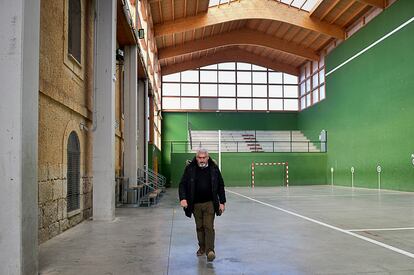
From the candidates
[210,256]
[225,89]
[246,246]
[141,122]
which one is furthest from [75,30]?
[225,89]

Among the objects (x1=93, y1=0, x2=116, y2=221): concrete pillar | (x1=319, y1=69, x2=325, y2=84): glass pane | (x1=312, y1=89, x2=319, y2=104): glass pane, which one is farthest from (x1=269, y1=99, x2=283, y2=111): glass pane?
(x1=93, y1=0, x2=116, y2=221): concrete pillar

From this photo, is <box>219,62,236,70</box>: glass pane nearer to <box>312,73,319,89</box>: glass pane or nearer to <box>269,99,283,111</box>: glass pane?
<box>269,99,283,111</box>: glass pane

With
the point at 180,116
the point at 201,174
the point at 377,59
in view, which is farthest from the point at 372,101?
the point at 201,174

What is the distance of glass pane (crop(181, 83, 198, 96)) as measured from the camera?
1410 inches

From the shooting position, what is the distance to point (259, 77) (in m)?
36.6

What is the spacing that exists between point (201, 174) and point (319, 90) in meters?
28.7

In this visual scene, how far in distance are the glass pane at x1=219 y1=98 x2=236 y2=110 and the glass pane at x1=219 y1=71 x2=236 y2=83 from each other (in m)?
1.51

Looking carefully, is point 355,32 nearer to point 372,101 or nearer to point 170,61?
point 372,101

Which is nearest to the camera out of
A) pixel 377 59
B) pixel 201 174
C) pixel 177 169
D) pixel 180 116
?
pixel 201 174

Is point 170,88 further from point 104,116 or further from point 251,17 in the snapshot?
point 104,116

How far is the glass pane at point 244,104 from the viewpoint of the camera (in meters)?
36.4

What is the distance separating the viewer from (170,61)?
113 feet

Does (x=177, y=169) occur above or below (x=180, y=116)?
below

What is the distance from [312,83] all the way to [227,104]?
7.09 m
